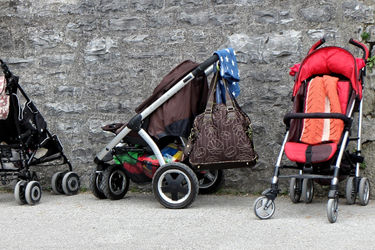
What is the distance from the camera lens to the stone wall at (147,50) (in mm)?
5324

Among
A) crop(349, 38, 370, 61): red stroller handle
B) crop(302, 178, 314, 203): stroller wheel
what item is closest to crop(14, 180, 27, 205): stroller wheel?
crop(302, 178, 314, 203): stroller wheel

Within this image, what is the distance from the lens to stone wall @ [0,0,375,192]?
5324 millimetres

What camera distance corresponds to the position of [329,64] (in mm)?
4789

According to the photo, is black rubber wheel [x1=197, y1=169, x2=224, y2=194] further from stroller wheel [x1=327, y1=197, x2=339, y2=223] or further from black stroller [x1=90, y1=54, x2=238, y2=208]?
stroller wheel [x1=327, y1=197, x2=339, y2=223]

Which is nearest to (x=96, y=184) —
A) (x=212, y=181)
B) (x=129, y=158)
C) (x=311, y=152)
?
(x=129, y=158)

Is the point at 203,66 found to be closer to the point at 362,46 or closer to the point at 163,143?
the point at 163,143

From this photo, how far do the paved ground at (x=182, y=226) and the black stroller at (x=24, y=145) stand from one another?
22 centimetres

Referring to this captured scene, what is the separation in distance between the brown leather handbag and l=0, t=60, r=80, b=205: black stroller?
1.46 meters

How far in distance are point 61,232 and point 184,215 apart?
0.96 meters

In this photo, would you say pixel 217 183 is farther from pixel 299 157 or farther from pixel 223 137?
pixel 299 157

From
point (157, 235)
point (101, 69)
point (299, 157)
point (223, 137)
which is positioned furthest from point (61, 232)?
point (101, 69)

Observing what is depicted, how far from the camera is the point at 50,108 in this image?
6.02m

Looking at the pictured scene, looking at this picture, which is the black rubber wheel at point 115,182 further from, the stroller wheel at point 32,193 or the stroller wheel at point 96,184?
the stroller wheel at point 32,193

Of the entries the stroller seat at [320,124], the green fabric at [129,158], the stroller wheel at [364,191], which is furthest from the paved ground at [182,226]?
the stroller seat at [320,124]
